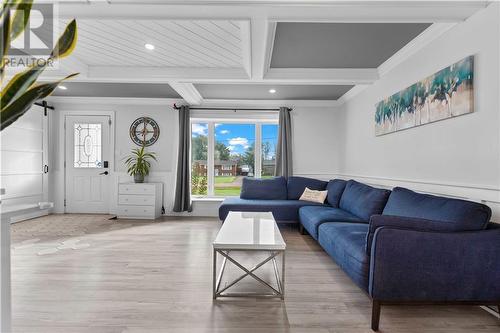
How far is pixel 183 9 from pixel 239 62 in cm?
148

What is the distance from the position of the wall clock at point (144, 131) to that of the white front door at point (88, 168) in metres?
0.58

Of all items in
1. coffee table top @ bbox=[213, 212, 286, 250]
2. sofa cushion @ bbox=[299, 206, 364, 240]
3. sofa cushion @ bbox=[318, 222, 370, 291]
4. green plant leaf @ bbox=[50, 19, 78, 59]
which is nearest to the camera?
green plant leaf @ bbox=[50, 19, 78, 59]

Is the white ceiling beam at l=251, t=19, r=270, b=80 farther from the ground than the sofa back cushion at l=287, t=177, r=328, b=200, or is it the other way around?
the white ceiling beam at l=251, t=19, r=270, b=80

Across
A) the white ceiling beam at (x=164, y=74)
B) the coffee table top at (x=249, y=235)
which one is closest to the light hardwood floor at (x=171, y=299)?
the coffee table top at (x=249, y=235)

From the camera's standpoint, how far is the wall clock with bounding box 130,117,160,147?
573 cm

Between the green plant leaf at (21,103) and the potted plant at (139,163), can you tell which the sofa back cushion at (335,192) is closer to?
the potted plant at (139,163)

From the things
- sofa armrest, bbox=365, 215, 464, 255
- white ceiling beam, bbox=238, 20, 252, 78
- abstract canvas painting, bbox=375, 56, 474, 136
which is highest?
white ceiling beam, bbox=238, 20, 252, 78

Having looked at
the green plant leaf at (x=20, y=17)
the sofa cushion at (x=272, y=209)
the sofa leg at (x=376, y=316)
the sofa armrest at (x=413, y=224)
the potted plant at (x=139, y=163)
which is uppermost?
the green plant leaf at (x=20, y=17)

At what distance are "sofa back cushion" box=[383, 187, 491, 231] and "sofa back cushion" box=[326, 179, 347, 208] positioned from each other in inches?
59.5

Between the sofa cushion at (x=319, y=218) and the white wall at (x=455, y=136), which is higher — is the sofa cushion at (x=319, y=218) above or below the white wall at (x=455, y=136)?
below

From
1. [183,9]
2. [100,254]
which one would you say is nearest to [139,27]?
[183,9]

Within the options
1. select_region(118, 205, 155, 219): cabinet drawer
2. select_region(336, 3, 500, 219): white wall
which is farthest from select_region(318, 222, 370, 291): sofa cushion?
select_region(118, 205, 155, 219): cabinet drawer

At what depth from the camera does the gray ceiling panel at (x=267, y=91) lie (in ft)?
15.2

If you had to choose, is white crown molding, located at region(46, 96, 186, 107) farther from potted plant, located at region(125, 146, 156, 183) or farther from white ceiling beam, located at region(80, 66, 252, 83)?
white ceiling beam, located at region(80, 66, 252, 83)
